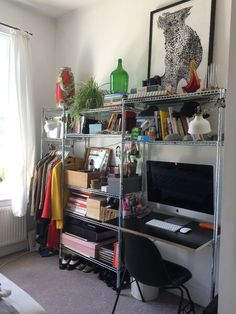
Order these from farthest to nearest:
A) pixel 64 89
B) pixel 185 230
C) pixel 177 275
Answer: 1. pixel 64 89
2. pixel 185 230
3. pixel 177 275

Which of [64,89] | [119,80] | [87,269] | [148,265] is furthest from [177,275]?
[64,89]

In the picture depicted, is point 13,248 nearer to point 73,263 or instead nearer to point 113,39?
point 73,263

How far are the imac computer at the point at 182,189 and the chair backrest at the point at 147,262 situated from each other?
1.79 ft

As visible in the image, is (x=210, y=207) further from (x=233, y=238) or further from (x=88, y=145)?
(x=88, y=145)

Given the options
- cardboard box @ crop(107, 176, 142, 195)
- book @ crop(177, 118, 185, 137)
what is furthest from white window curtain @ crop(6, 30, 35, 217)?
book @ crop(177, 118, 185, 137)

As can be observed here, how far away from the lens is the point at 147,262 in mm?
1856

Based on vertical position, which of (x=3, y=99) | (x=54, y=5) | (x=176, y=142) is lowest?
(x=176, y=142)

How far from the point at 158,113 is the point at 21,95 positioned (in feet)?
5.64

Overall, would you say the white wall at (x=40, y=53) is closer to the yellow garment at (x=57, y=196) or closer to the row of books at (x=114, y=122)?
the yellow garment at (x=57, y=196)

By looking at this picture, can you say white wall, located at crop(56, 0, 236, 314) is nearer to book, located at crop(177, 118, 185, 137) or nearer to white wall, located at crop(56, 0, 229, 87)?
white wall, located at crop(56, 0, 229, 87)

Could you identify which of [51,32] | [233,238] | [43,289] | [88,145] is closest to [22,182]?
[88,145]

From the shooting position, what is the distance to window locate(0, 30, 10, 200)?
3215mm

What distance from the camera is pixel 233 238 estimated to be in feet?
4.29

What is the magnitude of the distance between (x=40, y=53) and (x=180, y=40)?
75.2 inches
